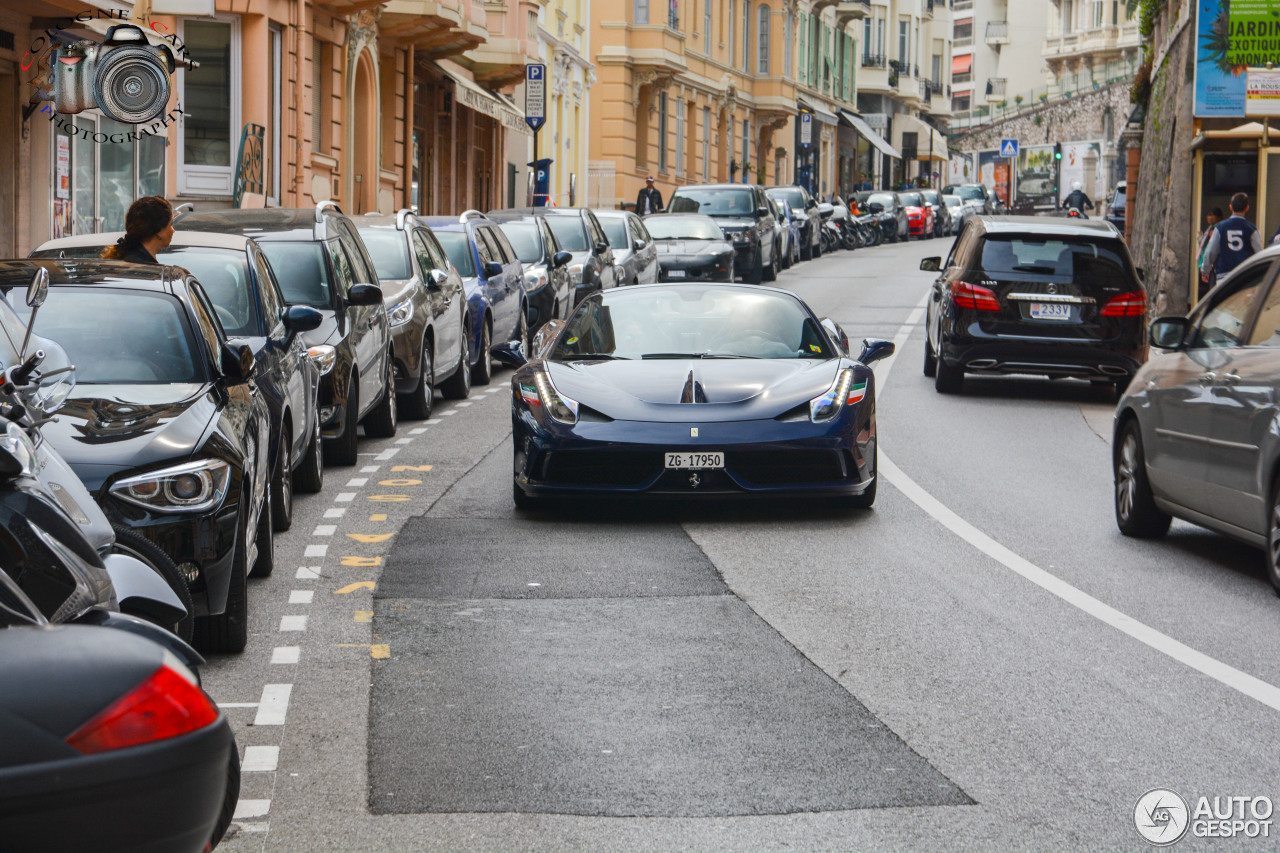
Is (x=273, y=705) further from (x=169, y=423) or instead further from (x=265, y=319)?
(x=265, y=319)

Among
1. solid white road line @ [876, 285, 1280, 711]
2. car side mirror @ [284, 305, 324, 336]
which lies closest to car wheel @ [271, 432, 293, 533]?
car side mirror @ [284, 305, 324, 336]

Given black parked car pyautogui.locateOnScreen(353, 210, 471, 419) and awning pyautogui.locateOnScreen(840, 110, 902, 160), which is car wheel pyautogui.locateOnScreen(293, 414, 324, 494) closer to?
black parked car pyautogui.locateOnScreen(353, 210, 471, 419)

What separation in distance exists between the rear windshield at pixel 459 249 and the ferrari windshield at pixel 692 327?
23.6 feet

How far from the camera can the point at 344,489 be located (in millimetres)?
11719

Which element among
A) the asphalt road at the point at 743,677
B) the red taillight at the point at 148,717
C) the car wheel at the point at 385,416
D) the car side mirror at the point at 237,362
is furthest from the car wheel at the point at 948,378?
the red taillight at the point at 148,717

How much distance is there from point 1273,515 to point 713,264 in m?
24.0

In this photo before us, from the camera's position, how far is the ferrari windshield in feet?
36.9

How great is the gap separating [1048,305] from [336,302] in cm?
726

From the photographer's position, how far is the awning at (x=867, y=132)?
288ft

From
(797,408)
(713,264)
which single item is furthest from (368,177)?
(797,408)

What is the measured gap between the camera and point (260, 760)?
553 cm

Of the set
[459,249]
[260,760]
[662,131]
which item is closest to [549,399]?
[260,760]

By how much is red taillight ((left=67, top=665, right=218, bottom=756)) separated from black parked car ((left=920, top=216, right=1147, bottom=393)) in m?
15.2

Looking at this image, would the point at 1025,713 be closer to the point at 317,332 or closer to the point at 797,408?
the point at 797,408
